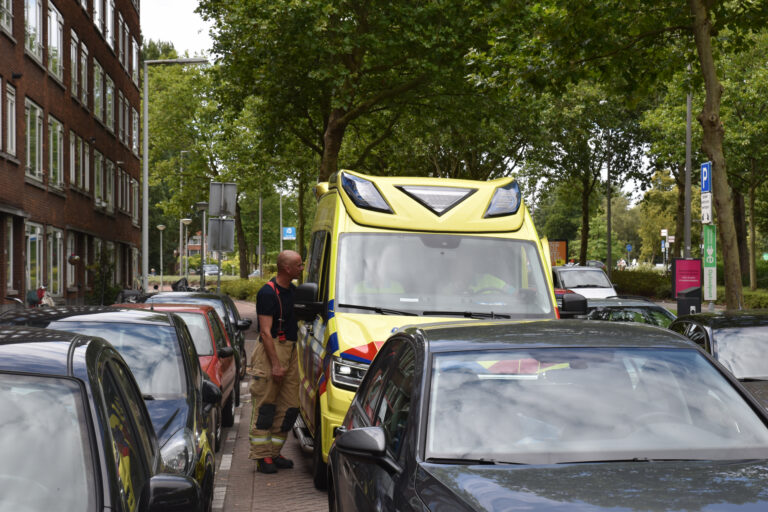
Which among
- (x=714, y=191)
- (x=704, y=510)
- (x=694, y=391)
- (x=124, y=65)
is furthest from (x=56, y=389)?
(x=124, y=65)

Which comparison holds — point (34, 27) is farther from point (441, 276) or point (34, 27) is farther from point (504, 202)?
point (441, 276)

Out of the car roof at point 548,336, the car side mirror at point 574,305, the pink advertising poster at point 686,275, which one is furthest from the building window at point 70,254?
the car roof at point 548,336

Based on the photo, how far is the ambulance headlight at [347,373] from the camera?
24.1 feet

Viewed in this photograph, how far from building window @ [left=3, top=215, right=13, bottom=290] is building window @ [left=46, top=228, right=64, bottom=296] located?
12.7 feet

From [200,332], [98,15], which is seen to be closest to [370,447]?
[200,332]

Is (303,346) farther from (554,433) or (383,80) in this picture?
(383,80)

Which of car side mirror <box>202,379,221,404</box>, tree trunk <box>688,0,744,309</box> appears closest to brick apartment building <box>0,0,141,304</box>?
tree trunk <box>688,0,744,309</box>

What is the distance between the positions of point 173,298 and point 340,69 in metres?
11.2

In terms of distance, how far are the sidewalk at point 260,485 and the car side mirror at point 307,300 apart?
1479 mm

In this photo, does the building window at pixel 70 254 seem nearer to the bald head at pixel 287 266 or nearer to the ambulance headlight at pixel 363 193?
the bald head at pixel 287 266

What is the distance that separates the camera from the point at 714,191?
44.5ft

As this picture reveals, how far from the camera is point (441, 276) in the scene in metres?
8.58

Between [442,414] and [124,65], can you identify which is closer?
[442,414]

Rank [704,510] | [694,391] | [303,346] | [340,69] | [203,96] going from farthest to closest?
[203,96], [340,69], [303,346], [694,391], [704,510]
